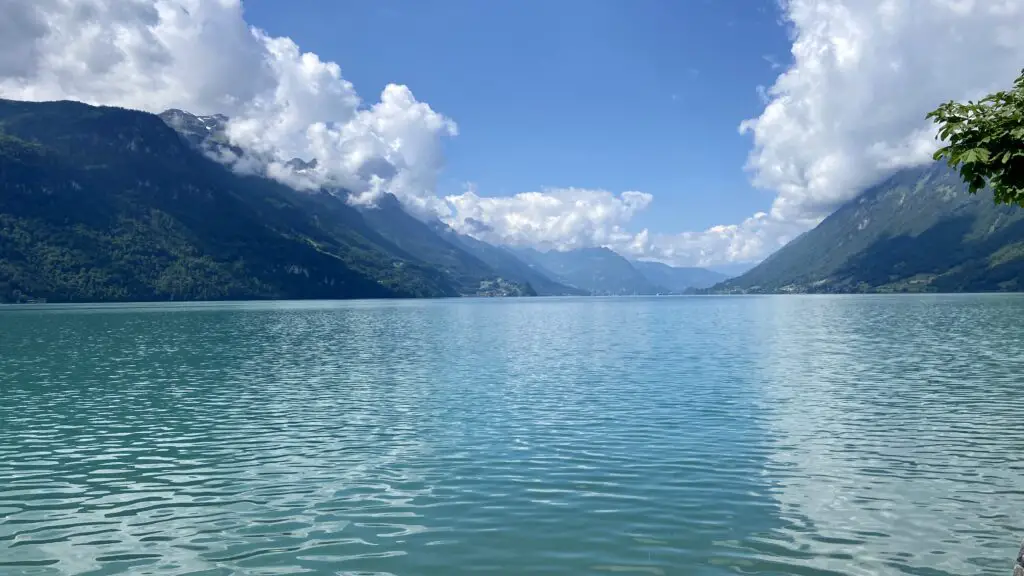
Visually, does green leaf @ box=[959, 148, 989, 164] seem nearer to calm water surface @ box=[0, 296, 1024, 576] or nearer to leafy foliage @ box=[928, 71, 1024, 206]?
leafy foliage @ box=[928, 71, 1024, 206]

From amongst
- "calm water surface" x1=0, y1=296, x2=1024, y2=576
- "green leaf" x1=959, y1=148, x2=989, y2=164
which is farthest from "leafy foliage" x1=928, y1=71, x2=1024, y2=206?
"calm water surface" x1=0, y1=296, x2=1024, y2=576

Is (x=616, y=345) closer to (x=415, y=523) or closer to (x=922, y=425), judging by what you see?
(x=922, y=425)

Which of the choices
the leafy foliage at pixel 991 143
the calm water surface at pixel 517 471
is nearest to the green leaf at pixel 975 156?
the leafy foliage at pixel 991 143

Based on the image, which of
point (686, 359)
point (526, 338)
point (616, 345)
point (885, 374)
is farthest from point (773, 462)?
point (526, 338)

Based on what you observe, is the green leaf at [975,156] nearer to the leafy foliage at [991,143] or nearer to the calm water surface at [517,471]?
the leafy foliage at [991,143]

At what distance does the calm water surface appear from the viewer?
19938mm

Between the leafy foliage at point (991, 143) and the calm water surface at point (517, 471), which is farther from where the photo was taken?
the calm water surface at point (517, 471)

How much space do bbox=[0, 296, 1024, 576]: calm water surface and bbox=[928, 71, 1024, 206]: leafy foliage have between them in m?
10.5

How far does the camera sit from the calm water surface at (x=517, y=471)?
1994cm

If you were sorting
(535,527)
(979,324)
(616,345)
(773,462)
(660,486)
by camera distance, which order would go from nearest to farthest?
(535,527) → (660,486) → (773,462) → (616,345) → (979,324)

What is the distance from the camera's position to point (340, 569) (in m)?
18.8

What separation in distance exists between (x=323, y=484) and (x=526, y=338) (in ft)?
298

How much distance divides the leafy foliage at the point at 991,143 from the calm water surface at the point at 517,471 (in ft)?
34.3

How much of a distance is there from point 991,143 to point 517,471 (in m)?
21.3
